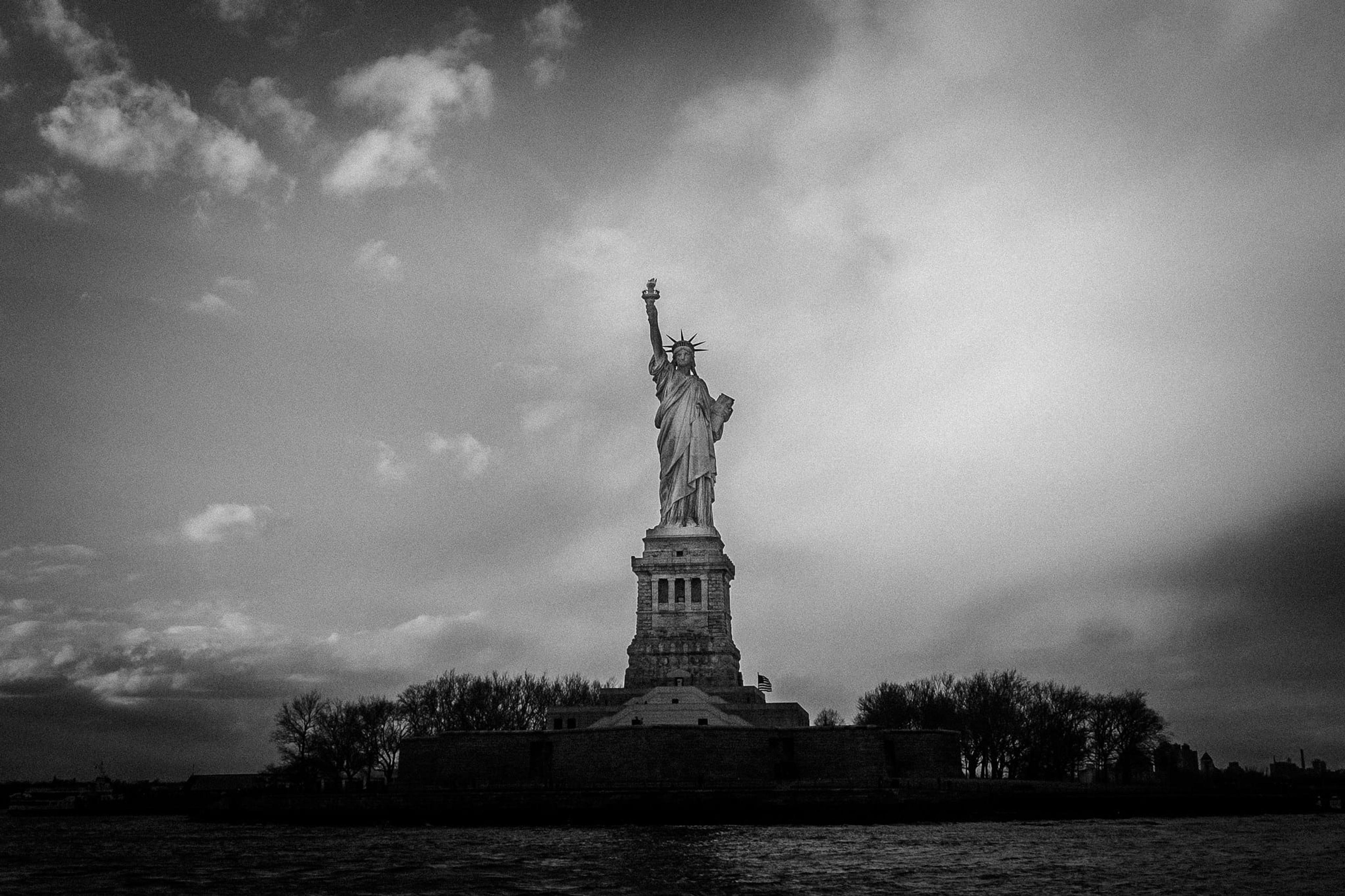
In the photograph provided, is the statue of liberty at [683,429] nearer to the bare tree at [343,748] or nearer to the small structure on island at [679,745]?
the small structure on island at [679,745]

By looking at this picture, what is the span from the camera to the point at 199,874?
28.0m

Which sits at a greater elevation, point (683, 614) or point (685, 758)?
point (683, 614)

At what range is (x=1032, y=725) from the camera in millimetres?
74750

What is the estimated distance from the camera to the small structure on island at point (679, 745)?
45938mm

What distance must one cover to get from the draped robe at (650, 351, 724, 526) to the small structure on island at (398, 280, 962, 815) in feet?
16.7

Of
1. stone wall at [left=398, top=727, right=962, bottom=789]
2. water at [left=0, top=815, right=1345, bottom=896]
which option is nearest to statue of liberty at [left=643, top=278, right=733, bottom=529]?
stone wall at [left=398, top=727, right=962, bottom=789]

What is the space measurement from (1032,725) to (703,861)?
5155 cm

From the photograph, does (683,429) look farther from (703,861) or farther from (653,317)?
(703,861)

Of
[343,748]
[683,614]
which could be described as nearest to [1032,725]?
[683,614]

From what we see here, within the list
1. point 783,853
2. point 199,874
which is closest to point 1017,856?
point 783,853

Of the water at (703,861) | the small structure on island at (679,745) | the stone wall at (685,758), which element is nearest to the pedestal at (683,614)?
the small structure on island at (679,745)

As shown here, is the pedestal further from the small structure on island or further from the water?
the water

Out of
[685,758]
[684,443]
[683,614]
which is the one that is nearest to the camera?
[685,758]

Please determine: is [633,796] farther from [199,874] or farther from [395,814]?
[199,874]
